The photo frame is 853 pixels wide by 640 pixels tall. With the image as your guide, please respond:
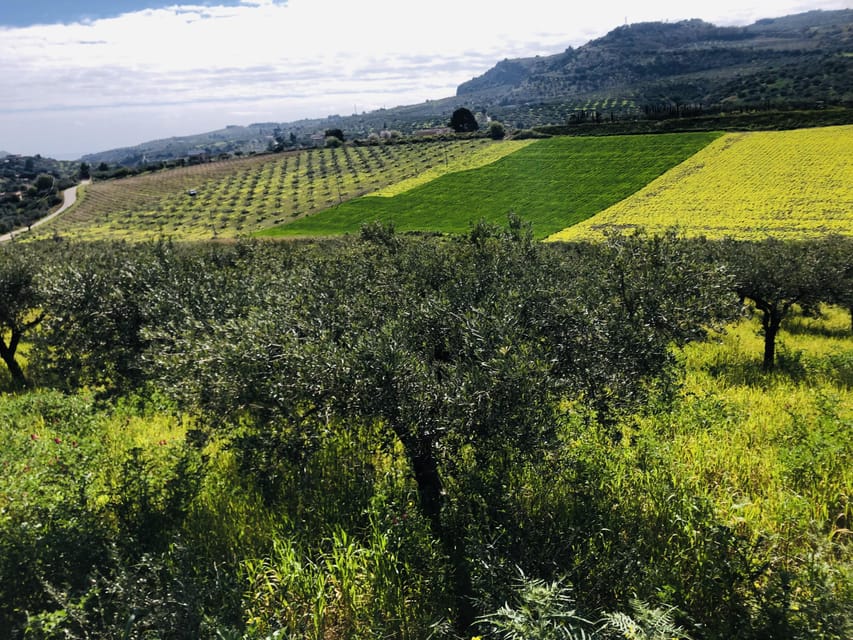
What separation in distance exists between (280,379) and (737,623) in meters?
9.75

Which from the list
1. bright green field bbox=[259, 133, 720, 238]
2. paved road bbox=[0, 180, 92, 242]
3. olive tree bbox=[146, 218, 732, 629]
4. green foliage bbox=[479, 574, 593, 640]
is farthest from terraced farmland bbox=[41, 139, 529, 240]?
green foliage bbox=[479, 574, 593, 640]

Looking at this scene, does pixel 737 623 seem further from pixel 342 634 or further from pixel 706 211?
pixel 706 211

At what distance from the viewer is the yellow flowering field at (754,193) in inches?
2506

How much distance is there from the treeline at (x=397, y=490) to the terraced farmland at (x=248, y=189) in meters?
95.8

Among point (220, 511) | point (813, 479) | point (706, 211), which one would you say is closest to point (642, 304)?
point (813, 479)

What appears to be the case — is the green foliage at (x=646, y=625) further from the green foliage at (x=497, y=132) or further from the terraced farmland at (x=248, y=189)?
the green foliage at (x=497, y=132)

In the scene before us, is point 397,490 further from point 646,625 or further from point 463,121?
point 463,121

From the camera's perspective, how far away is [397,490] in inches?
479

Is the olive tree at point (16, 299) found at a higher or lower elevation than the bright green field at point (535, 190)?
lower

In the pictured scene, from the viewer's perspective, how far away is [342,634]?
8.86m

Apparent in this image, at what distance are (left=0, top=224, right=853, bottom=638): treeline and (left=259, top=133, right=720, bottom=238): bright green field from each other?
6937 centimetres

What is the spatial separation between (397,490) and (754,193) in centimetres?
8850

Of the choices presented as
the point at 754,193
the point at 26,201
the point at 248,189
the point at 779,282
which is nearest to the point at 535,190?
the point at 754,193

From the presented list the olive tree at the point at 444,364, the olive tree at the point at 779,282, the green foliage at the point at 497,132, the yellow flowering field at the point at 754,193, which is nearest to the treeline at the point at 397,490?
the olive tree at the point at 444,364
